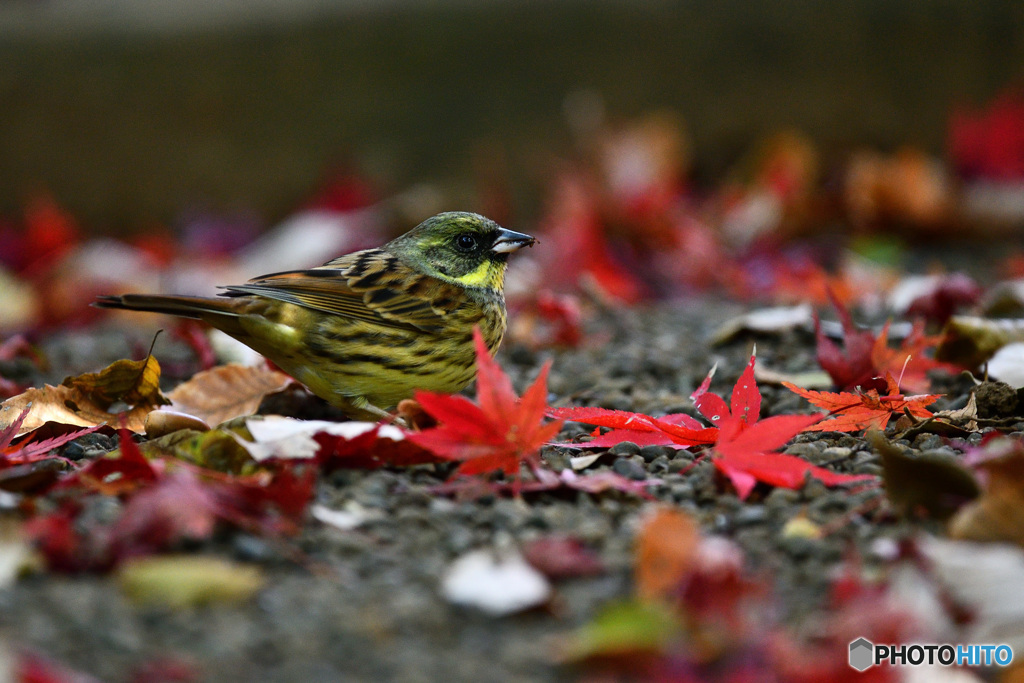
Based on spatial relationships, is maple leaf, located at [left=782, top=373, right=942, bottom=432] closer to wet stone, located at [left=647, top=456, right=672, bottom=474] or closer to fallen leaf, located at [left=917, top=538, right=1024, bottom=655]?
wet stone, located at [left=647, top=456, right=672, bottom=474]

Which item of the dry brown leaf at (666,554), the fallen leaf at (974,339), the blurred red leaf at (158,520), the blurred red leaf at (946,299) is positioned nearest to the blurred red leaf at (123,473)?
the blurred red leaf at (158,520)

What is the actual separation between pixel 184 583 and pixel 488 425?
30.0 inches

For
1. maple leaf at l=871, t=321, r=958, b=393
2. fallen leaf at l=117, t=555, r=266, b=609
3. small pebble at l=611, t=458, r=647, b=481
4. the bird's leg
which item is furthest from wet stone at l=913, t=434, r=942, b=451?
fallen leaf at l=117, t=555, r=266, b=609

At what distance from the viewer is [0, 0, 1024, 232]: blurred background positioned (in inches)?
280

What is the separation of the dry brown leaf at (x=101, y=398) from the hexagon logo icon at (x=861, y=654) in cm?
215

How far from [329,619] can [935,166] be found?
681cm

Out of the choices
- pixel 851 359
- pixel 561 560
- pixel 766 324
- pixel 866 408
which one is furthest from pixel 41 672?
pixel 766 324

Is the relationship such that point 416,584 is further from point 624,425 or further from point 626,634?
point 624,425

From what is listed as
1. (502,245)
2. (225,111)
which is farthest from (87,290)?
(502,245)

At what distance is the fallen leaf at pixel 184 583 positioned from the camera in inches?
75.7

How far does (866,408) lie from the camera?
2885 mm

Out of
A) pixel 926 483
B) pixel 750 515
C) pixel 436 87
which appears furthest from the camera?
pixel 436 87

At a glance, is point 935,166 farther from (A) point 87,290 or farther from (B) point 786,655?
(B) point 786,655

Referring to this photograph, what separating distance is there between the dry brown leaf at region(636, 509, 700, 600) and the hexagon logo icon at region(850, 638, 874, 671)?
0.31 meters
